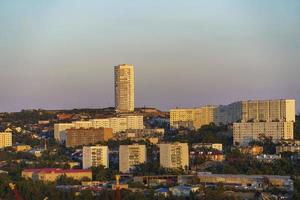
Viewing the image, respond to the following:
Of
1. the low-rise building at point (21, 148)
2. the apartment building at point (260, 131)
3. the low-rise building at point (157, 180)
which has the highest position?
the apartment building at point (260, 131)

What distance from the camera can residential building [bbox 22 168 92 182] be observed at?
16.5 m

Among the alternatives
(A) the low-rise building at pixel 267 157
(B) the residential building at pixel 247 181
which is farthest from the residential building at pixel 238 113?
(B) the residential building at pixel 247 181

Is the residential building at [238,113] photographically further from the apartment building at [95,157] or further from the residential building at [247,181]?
the residential building at [247,181]

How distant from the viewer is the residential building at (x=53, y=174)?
1645 cm

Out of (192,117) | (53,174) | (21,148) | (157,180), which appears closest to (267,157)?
(157,180)

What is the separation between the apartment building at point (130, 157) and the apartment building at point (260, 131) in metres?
3.22

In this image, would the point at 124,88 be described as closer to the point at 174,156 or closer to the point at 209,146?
the point at 209,146

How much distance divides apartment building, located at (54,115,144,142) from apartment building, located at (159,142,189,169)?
24.2 feet

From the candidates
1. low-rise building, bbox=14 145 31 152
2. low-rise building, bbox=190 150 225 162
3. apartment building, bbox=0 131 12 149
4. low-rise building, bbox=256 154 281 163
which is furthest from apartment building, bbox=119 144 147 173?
apartment building, bbox=0 131 12 149

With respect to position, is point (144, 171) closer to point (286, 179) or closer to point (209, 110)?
point (286, 179)

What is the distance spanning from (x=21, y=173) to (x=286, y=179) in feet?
17.8

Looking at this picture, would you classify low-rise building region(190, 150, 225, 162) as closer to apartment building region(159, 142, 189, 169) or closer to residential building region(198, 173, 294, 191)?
apartment building region(159, 142, 189, 169)

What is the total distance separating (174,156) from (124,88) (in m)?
12.0

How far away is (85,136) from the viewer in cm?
2306
